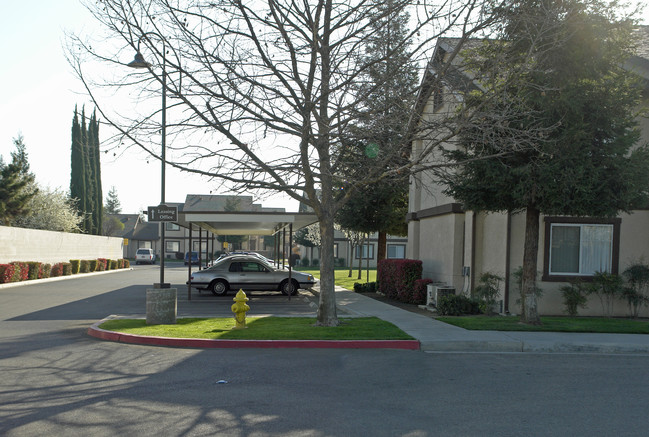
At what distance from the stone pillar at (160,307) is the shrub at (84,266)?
28.7 m

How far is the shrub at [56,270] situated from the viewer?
33.6m

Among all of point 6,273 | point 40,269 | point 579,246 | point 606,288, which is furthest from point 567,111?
point 40,269

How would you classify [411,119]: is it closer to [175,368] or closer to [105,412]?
[175,368]

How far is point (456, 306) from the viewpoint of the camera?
15609mm

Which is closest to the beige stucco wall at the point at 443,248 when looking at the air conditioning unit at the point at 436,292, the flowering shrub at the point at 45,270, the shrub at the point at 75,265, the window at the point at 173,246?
the air conditioning unit at the point at 436,292

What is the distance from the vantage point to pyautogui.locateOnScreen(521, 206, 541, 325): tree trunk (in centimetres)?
1322

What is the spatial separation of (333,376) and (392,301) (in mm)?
12871

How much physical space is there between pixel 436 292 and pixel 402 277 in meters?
3.32

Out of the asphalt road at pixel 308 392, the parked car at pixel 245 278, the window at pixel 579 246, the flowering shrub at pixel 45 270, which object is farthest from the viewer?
the flowering shrub at pixel 45 270

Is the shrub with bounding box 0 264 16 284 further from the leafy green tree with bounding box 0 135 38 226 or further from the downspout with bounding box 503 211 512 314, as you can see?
the downspout with bounding box 503 211 512 314

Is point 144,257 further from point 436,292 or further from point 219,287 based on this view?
point 436,292

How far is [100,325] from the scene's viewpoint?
506 inches

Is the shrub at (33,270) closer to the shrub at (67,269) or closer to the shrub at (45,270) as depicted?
the shrub at (45,270)

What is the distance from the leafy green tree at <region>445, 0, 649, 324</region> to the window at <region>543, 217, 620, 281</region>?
11.2ft
